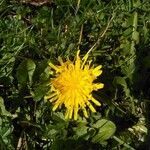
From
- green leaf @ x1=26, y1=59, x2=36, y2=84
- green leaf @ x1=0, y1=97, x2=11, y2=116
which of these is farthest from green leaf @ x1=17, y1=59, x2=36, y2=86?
green leaf @ x1=0, y1=97, x2=11, y2=116

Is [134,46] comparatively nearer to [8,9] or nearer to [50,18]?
[50,18]

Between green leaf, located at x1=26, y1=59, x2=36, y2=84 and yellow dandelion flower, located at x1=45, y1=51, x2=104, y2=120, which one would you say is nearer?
yellow dandelion flower, located at x1=45, y1=51, x2=104, y2=120

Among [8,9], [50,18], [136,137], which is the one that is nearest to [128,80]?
[136,137]

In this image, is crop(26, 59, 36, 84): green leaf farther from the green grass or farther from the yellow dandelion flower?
the yellow dandelion flower

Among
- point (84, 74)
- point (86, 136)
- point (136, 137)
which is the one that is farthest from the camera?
point (136, 137)

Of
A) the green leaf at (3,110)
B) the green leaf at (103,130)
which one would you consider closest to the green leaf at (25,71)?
the green leaf at (3,110)

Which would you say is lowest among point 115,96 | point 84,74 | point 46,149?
point 46,149

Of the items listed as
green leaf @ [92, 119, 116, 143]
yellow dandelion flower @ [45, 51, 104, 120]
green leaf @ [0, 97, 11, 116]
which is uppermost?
yellow dandelion flower @ [45, 51, 104, 120]
